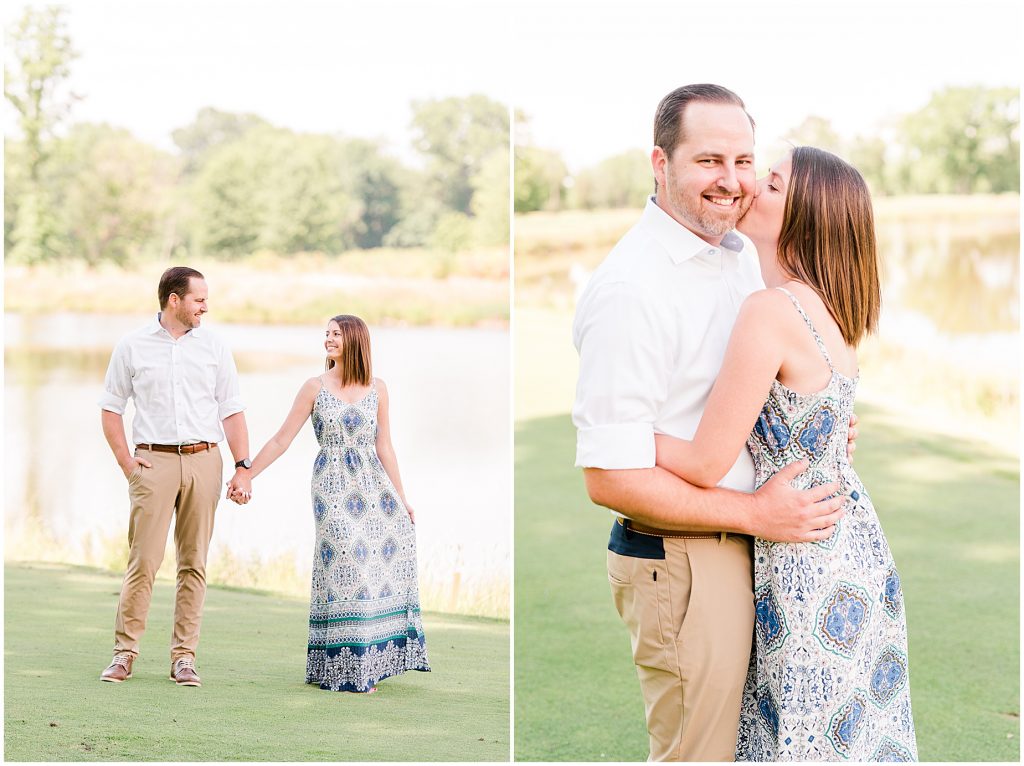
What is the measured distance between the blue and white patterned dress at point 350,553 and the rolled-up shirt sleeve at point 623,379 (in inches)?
75.9

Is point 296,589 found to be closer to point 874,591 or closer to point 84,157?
point 84,157

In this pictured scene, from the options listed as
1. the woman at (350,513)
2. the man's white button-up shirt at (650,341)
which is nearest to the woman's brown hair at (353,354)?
the woman at (350,513)

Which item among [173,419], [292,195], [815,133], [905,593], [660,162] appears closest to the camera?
[660,162]

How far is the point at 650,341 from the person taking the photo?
1934mm

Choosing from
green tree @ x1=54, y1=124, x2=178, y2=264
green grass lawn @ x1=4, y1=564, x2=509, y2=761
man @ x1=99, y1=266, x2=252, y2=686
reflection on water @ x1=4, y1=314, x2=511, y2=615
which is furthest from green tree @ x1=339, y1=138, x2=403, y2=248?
green grass lawn @ x1=4, y1=564, x2=509, y2=761

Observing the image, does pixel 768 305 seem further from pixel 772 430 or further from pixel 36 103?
pixel 36 103

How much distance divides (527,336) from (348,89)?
12.1ft

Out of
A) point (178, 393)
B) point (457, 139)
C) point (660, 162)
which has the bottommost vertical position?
point (178, 393)

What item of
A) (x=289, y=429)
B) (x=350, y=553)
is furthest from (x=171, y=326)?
(x=350, y=553)

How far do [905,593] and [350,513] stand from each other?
115 inches

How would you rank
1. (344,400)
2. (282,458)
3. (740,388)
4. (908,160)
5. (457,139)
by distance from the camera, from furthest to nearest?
(908,160), (457,139), (282,458), (344,400), (740,388)

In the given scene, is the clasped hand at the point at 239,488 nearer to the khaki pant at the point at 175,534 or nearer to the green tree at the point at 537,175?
the khaki pant at the point at 175,534

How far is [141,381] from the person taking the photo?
3.55 meters

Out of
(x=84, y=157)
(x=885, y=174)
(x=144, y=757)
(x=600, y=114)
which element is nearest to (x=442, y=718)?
(x=144, y=757)
